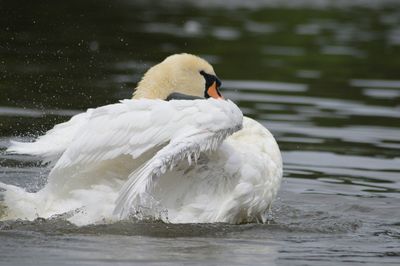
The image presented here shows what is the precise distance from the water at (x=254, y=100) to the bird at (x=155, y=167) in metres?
0.13

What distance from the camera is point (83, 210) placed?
25.2 ft

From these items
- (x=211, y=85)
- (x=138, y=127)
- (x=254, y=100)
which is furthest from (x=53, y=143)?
(x=254, y=100)

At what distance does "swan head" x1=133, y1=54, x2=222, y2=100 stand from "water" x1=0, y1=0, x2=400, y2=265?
3.78 feet

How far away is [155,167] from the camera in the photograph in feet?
23.5

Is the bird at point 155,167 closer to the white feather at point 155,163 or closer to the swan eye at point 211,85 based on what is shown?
the white feather at point 155,163

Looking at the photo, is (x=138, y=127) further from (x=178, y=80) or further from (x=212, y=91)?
(x=212, y=91)

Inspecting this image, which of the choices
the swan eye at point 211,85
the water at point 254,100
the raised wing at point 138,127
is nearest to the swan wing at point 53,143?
the raised wing at point 138,127

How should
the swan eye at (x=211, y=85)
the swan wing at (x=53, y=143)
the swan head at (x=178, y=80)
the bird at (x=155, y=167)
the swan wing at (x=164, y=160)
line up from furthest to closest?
the swan eye at (x=211, y=85), the swan head at (x=178, y=80), the swan wing at (x=53, y=143), the bird at (x=155, y=167), the swan wing at (x=164, y=160)

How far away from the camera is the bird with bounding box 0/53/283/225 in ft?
24.3

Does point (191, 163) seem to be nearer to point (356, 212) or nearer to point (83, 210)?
point (83, 210)

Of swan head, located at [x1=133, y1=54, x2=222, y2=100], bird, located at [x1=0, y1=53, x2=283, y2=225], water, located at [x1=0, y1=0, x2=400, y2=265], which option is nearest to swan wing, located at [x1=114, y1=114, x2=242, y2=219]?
bird, located at [x1=0, y1=53, x2=283, y2=225]

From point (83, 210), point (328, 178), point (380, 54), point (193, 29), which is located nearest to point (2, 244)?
point (83, 210)

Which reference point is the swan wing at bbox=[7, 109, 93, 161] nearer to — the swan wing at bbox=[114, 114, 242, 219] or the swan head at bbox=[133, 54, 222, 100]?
the swan head at bbox=[133, 54, 222, 100]

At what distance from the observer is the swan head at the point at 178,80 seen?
848 centimetres
